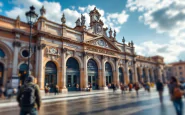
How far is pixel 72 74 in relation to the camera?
26.3 m

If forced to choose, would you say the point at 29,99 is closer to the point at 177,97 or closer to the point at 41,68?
the point at 177,97

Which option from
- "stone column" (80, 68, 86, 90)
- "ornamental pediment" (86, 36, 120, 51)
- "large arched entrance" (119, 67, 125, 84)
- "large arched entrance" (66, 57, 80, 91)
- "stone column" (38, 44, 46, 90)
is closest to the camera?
"stone column" (38, 44, 46, 90)

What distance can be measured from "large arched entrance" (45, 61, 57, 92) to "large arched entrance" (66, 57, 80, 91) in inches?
101

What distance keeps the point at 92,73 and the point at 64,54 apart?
8.28 metres

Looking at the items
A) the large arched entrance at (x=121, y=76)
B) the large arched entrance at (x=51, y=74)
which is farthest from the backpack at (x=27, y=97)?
the large arched entrance at (x=121, y=76)

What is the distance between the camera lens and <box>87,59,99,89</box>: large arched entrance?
2939 centimetres

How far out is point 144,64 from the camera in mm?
49344

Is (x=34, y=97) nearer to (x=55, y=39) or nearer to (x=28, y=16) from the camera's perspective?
(x=28, y=16)

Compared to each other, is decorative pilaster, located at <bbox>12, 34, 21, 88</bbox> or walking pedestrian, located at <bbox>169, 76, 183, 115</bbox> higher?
decorative pilaster, located at <bbox>12, 34, 21, 88</bbox>

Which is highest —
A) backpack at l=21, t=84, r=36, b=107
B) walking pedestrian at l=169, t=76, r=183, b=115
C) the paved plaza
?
backpack at l=21, t=84, r=36, b=107

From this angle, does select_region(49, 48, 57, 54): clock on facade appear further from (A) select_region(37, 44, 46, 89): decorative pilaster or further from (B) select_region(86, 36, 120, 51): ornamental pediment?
(B) select_region(86, 36, 120, 51): ornamental pediment

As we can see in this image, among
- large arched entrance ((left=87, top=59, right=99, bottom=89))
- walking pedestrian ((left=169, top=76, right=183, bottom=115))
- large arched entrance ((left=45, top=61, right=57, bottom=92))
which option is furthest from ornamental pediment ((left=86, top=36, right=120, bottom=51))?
walking pedestrian ((left=169, top=76, right=183, bottom=115))

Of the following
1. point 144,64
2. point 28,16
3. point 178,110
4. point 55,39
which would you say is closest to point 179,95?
point 178,110

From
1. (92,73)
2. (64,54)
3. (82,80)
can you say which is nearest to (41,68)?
(64,54)
